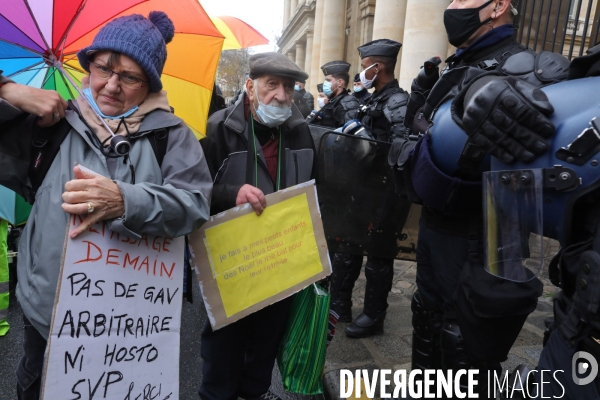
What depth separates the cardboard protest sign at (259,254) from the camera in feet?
6.14

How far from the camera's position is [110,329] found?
1.46 m

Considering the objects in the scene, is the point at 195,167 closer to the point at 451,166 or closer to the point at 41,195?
the point at 41,195

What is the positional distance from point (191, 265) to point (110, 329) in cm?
46

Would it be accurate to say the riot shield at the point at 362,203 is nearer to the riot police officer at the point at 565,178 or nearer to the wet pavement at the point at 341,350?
the wet pavement at the point at 341,350

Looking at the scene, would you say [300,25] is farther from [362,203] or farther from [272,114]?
[272,114]

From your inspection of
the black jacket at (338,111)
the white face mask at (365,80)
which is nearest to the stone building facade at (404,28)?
the white face mask at (365,80)

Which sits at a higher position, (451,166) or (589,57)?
(589,57)

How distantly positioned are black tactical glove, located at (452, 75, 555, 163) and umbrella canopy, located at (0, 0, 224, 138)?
1362 mm

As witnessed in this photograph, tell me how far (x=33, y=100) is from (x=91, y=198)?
398mm

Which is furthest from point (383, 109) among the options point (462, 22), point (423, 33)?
point (423, 33)

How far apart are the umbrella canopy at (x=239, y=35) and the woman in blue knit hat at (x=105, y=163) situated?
4.30 m

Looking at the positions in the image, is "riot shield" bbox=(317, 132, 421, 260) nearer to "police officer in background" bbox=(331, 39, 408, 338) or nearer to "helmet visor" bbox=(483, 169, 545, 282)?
"police officer in background" bbox=(331, 39, 408, 338)

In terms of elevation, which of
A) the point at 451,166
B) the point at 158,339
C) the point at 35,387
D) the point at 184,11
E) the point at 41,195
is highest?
the point at 184,11

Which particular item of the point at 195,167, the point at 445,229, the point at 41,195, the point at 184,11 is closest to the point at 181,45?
the point at 184,11
